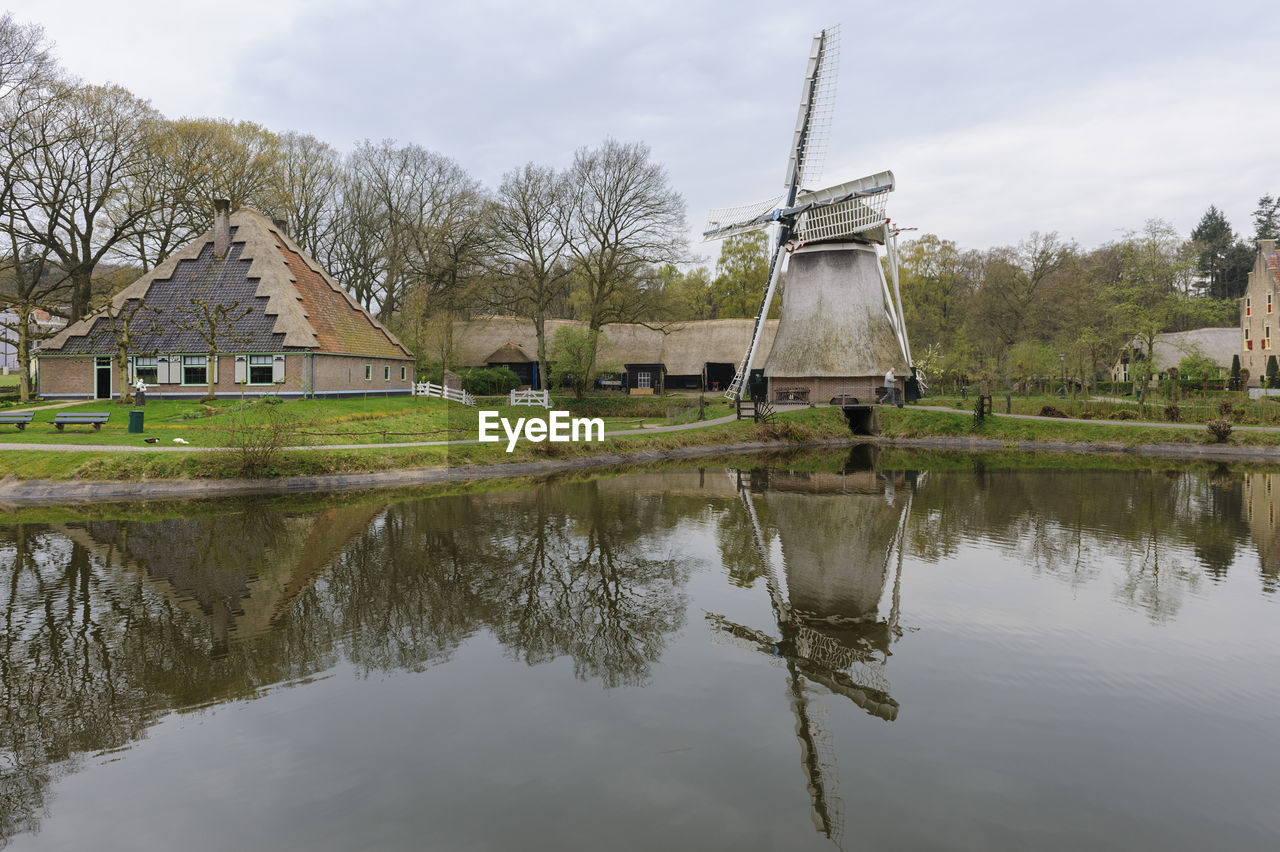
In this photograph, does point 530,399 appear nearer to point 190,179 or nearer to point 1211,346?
point 190,179

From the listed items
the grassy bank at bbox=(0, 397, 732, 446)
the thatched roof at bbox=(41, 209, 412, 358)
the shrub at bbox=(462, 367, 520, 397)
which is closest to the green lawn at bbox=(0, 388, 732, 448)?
the grassy bank at bbox=(0, 397, 732, 446)

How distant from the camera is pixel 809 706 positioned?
7.93 m

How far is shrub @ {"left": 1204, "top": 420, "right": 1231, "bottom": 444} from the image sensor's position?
30281 millimetres

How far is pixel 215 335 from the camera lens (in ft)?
101

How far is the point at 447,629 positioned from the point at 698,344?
40972 mm

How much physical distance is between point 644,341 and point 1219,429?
32.7 m

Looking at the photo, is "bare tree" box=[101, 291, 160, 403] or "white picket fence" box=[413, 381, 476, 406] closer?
"bare tree" box=[101, 291, 160, 403]

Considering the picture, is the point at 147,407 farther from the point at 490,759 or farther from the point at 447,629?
the point at 490,759

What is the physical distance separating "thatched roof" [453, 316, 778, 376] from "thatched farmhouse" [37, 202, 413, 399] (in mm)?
15533

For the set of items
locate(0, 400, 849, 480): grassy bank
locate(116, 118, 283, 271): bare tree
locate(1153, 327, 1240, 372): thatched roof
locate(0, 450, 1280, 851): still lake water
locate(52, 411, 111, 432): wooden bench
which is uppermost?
locate(116, 118, 283, 271): bare tree

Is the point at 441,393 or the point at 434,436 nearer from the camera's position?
the point at 434,436

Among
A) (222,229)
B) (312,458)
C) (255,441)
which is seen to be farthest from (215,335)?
(312,458)

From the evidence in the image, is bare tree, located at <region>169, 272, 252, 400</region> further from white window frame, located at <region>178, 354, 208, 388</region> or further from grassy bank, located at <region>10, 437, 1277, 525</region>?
grassy bank, located at <region>10, 437, 1277, 525</region>

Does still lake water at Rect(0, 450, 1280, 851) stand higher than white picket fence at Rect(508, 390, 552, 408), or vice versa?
white picket fence at Rect(508, 390, 552, 408)
